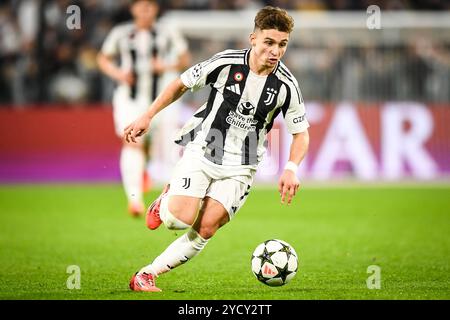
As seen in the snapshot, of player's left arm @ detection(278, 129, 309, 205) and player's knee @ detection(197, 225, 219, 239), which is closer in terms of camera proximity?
player's left arm @ detection(278, 129, 309, 205)

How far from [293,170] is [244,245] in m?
3.32

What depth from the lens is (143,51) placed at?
40.7 ft

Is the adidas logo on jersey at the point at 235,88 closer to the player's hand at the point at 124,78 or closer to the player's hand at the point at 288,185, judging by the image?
the player's hand at the point at 288,185

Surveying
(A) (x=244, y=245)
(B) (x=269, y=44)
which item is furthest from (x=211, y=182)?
(A) (x=244, y=245)

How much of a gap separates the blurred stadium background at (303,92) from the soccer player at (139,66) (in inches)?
161

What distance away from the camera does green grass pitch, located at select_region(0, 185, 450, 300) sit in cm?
677

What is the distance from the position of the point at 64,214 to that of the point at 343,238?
4273 millimetres

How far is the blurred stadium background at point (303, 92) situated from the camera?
17125mm

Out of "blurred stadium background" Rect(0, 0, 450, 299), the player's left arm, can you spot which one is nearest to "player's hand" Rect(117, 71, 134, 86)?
"blurred stadium background" Rect(0, 0, 450, 299)

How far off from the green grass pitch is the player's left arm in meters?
0.73

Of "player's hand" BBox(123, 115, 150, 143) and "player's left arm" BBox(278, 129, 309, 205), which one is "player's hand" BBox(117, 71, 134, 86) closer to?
"player's hand" BBox(123, 115, 150, 143)

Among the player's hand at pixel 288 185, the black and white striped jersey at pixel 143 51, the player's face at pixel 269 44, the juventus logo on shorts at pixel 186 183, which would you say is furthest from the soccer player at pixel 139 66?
the player's hand at pixel 288 185

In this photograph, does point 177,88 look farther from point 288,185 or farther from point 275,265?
point 275,265
